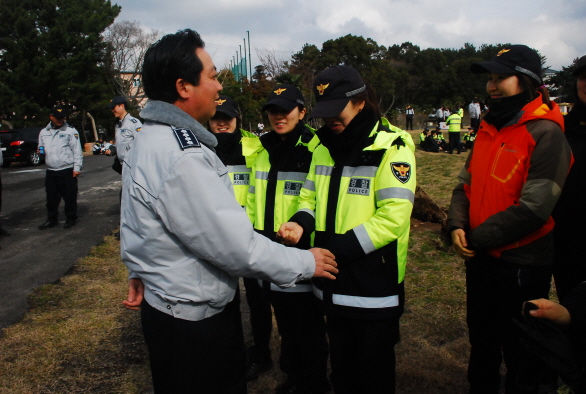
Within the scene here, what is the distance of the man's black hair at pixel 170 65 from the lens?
1680 mm

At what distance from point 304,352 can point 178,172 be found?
67.2 inches

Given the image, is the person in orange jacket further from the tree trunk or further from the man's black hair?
the tree trunk

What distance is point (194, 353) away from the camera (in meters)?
1.72

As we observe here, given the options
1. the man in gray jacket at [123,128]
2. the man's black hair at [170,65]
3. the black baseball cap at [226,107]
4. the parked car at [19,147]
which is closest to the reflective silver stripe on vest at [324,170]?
the man's black hair at [170,65]

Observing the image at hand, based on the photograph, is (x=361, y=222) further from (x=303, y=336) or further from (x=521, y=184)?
(x=303, y=336)

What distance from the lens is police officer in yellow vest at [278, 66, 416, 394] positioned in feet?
7.00

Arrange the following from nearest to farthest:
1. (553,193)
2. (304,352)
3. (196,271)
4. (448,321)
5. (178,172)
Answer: (178,172)
(196,271)
(553,193)
(304,352)
(448,321)

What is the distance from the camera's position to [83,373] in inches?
125

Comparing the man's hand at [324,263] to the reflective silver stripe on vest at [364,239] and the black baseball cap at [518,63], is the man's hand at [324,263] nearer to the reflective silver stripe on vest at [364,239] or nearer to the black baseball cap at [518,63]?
the reflective silver stripe on vest at [364,239]

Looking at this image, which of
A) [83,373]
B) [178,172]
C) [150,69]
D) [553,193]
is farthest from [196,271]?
[83,373]

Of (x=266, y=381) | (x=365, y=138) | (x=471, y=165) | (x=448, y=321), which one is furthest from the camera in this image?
(x=448, y=321)

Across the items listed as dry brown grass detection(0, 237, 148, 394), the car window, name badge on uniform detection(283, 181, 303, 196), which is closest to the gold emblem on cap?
name badge on uniform detection(283, 181, 303, 196)

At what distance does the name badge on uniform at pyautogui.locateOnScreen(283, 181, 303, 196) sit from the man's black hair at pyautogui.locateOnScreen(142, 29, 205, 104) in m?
1.15

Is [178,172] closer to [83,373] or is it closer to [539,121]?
[539,121]
